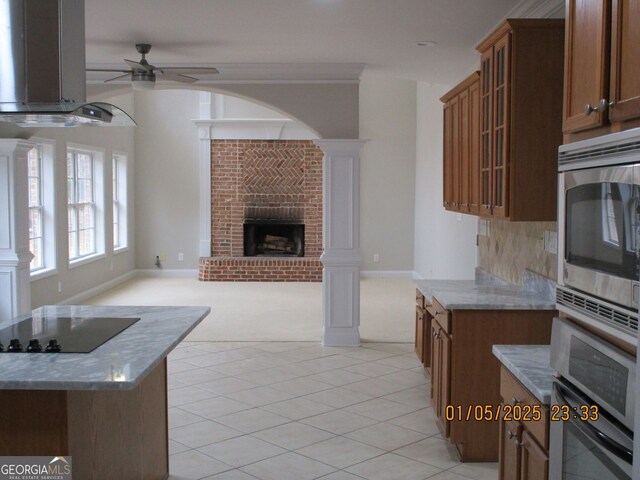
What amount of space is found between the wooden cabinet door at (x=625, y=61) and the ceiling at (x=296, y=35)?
2133 millimetres

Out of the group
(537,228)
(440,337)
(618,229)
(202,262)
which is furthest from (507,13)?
(202,262)

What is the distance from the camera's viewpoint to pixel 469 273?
6754 mm

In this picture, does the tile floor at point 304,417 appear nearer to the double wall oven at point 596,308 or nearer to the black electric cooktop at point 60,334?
the black electric cooktop at point 60,334

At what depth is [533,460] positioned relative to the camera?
219 centimetres

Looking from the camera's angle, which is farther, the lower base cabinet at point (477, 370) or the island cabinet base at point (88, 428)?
the lower base cabinet at point (477, 370)

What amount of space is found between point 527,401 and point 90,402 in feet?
5.09

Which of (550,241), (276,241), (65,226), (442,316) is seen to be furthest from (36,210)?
(550,241)

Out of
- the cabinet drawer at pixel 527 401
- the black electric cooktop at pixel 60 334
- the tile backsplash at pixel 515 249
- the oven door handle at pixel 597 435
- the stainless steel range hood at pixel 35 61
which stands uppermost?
the stainless steel range hood at pixel 35 61

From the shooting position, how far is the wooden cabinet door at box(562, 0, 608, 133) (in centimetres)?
175

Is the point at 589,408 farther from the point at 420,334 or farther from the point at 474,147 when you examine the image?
the point at 420,334

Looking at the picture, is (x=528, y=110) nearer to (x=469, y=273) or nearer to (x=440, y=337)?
(x=440, y=337)

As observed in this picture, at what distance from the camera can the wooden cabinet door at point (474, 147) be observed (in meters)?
4.15

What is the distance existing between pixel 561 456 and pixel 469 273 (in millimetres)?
4886

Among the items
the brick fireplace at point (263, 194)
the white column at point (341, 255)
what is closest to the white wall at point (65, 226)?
the brick fireplace at point (263, 194)
